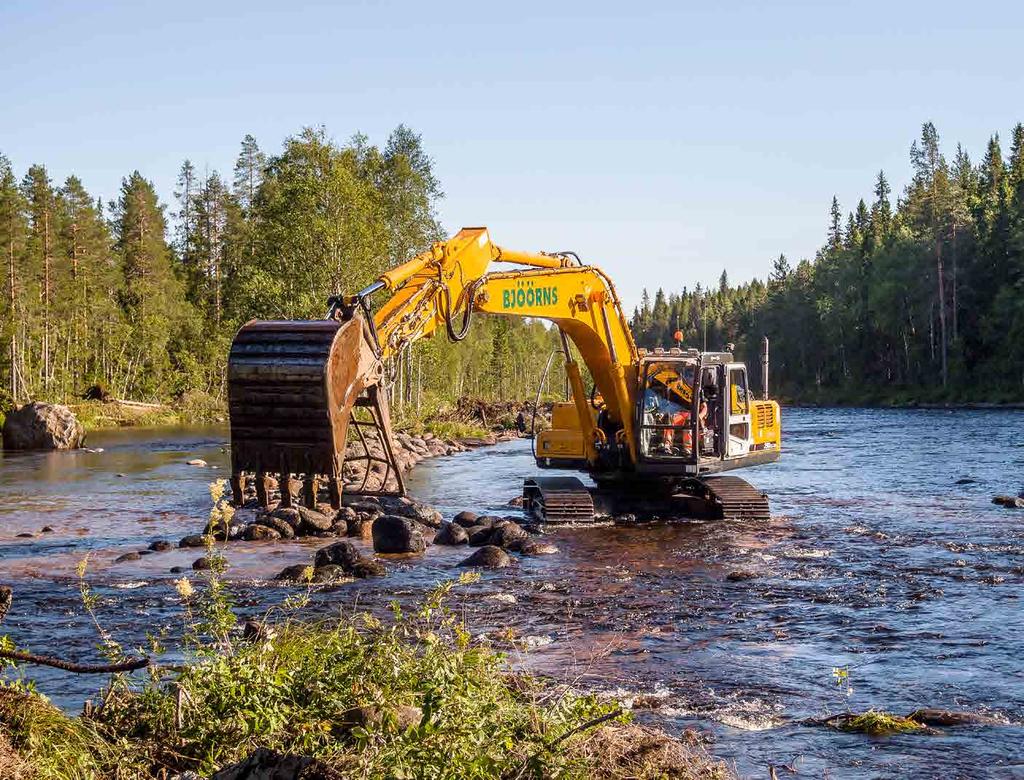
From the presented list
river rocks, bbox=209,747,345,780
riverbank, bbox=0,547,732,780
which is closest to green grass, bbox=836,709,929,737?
riverbank, bbox=0,547,732,780

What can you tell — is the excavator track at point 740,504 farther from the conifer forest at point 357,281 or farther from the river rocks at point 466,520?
the conifer forest at point 357,281

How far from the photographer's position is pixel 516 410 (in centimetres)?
6262

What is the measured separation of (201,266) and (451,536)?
7938 cm

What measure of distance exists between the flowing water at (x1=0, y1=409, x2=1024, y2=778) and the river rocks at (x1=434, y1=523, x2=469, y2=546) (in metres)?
0.42

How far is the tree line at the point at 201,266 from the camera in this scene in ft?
158

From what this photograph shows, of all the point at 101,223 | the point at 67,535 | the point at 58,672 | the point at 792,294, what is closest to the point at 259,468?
the point at 58,672

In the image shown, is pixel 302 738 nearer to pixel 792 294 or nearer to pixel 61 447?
pixel 61 447

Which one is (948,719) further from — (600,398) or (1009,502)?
(1009,502)

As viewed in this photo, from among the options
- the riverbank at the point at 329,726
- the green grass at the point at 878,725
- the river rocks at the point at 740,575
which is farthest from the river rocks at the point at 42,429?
the green grass at the point at 878,725

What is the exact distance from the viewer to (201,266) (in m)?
92.0

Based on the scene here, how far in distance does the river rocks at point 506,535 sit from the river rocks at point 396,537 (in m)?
1.22

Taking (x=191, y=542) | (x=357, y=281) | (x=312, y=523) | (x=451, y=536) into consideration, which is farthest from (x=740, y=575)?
(x=357, y=281)

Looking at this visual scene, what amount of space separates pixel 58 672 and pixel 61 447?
35193mm

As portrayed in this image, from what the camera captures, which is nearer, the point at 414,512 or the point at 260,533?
the point at 260,533
